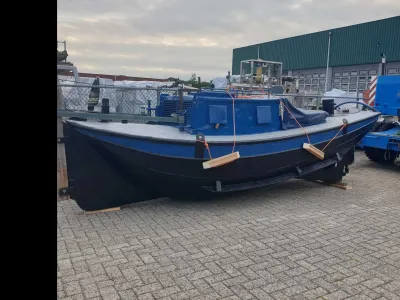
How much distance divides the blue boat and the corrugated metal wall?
17906 millimetres

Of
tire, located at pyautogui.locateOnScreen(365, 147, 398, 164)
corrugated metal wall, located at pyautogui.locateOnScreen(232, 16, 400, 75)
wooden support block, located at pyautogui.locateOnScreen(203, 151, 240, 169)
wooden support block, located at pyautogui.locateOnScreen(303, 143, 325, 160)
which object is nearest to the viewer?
wooden support block, located at pyautogui.locateOnScreen(203, 151, 240, 169)

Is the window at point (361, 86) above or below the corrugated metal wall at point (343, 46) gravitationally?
below

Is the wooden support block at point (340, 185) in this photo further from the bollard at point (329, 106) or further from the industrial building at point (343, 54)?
the industrial building at point (343, 54)

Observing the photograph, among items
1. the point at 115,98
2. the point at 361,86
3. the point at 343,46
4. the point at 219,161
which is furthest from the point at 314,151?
the point at 343,46

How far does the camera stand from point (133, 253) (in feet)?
12.3

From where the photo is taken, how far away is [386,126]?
8812mm

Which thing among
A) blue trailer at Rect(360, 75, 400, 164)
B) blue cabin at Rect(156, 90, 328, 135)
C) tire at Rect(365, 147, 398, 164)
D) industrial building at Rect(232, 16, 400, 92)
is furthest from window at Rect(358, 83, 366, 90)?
blue cabin at Rect(156, 90, 328, 135)

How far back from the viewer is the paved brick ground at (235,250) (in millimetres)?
3104

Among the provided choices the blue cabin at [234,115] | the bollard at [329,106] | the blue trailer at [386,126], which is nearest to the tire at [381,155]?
the blue trailer at [386,126]

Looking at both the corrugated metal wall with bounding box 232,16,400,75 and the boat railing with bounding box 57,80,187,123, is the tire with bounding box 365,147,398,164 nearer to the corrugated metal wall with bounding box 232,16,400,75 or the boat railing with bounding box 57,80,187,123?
the boat railing with bounding box 57,80,187,123

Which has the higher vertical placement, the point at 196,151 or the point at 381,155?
the point at 196,151

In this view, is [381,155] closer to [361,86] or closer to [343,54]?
[361,86]

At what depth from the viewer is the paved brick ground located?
310cm

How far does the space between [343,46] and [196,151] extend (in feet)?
72.4
